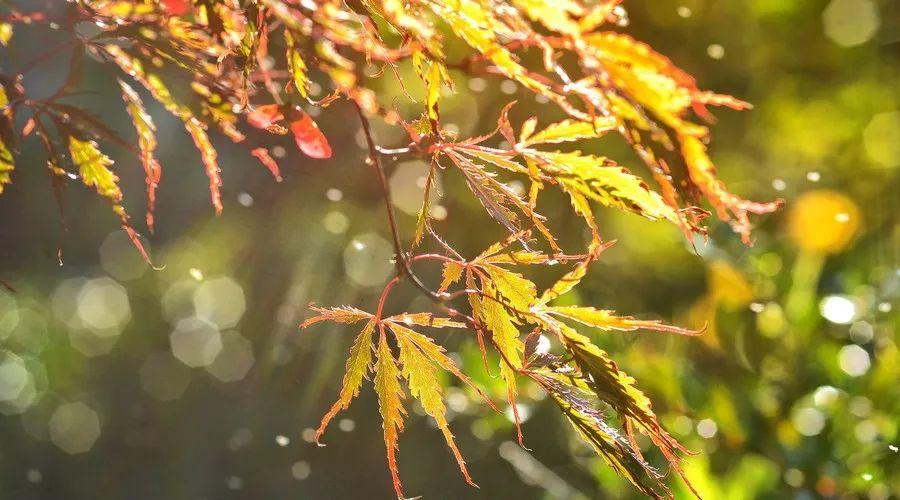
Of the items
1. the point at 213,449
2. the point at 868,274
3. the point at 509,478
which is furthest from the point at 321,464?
the point at 868,274

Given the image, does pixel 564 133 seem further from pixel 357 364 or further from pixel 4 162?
pixel 4 162

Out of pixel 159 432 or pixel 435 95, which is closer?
pixel 435 95

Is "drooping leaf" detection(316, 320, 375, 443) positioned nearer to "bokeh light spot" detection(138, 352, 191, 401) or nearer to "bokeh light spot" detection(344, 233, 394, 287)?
"bokeh light spot" detection(344, 233, 394, 287)

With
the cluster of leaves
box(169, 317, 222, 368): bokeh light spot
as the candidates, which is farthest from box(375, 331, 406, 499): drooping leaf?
box(169, 317, 222, 368): bokeh light spot

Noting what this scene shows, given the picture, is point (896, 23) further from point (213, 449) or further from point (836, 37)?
point (213, 449)

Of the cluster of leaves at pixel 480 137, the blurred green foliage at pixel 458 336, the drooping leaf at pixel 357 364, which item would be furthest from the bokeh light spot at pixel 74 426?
the drooping leaf at pixel 357 364
